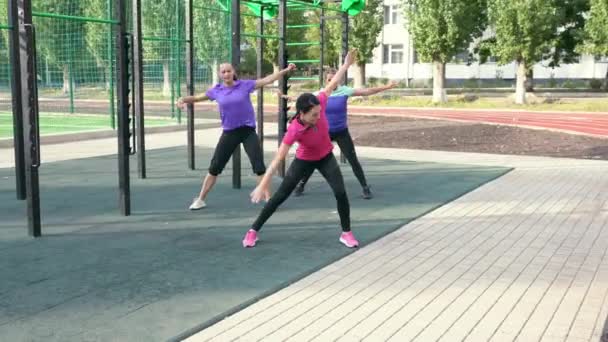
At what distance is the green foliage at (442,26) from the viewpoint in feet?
102

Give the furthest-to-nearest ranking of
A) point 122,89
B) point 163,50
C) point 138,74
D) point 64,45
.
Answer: point 64,45 < point 163,50 < point 138,74 < point 122,89

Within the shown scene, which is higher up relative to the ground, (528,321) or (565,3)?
(565,3)

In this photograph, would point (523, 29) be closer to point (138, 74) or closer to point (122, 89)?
point (138, 74)

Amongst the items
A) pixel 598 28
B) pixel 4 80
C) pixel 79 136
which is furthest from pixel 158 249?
pixel 598 28

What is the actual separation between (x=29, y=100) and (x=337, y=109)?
3.98m

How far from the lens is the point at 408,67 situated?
56188 millimetres

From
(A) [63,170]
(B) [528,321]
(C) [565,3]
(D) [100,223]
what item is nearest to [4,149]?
(A) [63,170]

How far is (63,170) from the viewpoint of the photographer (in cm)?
1075

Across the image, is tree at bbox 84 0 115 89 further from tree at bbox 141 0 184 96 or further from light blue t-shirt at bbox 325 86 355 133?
light blue t-shirt at bbox 325 86 355 133

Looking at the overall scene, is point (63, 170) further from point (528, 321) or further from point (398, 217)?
point (528, 321)

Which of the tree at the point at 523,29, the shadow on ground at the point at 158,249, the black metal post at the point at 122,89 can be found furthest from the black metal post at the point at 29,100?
the tree at the point at 523,29

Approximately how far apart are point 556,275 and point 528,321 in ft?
3.96

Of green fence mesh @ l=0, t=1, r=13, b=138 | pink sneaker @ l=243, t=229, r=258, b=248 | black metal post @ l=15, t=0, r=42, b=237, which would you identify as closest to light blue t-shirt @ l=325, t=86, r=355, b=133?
pink sneaker @ l=243, t=229, r=258, b=248

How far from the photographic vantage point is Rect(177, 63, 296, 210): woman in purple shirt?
24.5ft
